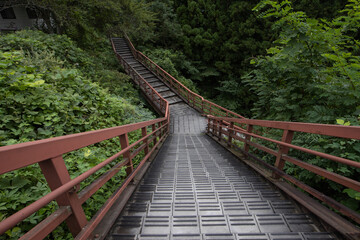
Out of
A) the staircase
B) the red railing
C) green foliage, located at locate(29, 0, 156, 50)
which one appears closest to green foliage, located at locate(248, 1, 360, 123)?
the red railing

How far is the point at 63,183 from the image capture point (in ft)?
4.07

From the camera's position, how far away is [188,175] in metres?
3.28

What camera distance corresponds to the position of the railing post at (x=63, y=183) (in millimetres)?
1182

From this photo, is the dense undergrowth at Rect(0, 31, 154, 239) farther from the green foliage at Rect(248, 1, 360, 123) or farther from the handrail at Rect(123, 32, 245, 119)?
the handrail at Rect(123, 32, 245, 119)

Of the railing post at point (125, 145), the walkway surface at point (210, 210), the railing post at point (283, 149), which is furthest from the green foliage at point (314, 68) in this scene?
the railing post at point (125, 145)

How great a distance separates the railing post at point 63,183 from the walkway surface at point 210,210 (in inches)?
18.7

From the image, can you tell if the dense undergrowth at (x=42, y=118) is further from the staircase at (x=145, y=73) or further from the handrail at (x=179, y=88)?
the staircase at (x=145, y=73)

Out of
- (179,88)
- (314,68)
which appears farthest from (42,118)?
(179,88)

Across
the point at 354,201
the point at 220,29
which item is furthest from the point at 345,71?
the point at 220,29

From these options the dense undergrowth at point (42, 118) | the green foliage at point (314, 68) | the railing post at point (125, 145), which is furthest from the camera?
the green foliage at point (314, 68)

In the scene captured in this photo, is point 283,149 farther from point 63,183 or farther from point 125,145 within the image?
point 63,183

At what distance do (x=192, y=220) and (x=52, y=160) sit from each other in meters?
1.57

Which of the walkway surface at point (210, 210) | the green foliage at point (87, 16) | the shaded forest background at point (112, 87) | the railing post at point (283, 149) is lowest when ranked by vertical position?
the walkway surface at point (210, 210)

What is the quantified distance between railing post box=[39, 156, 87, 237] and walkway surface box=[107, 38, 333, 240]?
475 mm
